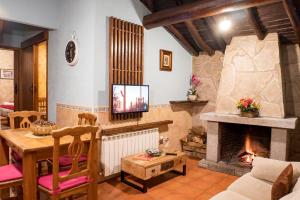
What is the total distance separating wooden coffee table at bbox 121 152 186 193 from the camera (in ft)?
9.87

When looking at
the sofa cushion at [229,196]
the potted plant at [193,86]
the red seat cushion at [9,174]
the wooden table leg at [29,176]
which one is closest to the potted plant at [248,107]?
the potted plant at [193,86]

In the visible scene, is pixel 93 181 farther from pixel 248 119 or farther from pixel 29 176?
pixel 248 119

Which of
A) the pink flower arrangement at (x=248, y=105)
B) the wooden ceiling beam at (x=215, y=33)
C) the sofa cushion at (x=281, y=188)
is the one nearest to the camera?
the sofa cushion at (x=281, y=188)

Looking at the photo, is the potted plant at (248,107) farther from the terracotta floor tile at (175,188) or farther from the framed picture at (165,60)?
the framed picture at (165,60)

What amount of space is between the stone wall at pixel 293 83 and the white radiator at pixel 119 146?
257 cm

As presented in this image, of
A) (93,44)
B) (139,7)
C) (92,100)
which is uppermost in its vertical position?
(139,7)

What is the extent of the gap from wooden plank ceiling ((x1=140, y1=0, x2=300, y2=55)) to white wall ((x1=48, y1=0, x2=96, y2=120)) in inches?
41.6

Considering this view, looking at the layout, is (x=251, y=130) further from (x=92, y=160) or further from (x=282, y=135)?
(x=92, y=160)

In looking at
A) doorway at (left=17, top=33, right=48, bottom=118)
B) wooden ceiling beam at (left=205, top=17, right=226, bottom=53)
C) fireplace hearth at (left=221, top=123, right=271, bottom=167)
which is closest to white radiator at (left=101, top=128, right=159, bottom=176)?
fireplace hearth at (left=221, top=123, right=271, bottom=167)

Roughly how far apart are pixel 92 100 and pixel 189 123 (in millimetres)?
2556

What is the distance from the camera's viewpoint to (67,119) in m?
3.72

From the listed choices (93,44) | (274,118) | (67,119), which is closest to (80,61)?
(93,44)

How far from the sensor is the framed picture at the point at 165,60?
425 centimetres

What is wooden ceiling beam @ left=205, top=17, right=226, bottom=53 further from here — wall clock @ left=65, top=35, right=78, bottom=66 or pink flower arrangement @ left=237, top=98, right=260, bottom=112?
wall clock @ left=65, top=35, right=78, bottom=66
